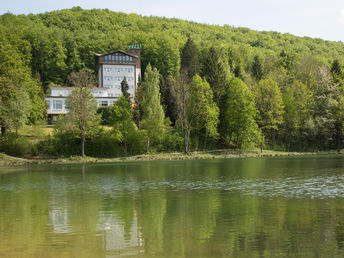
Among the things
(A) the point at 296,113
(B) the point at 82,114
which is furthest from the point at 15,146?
(A) the point at 296,113

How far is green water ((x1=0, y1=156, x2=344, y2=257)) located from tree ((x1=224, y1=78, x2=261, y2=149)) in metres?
40.7

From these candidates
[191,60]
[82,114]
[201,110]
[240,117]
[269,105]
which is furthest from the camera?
[191,60]

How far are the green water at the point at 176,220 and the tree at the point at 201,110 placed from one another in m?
41.2

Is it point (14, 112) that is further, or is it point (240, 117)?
point (240, 117)

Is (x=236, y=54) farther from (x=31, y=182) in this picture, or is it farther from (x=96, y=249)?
(x=96, y=249)

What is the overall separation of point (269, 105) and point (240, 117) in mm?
7508

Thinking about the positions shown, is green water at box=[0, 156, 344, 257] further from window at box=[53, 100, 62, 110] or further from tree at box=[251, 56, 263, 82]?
tree at box=[251, 56, 263, 82]

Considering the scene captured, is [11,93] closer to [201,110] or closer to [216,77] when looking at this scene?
[201,110]

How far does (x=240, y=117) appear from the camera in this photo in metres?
72.1

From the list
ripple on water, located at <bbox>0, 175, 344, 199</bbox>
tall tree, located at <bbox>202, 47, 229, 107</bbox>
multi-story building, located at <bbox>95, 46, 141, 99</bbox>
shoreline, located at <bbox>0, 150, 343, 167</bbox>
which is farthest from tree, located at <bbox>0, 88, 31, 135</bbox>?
multi-story building, located at <bbox>95, 46, 141, 99</bbox>

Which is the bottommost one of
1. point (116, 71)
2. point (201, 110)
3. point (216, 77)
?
point (201, 110)

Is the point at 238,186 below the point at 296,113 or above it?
below

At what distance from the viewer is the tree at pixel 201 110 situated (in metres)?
70.8

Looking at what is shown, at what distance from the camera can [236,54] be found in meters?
134
